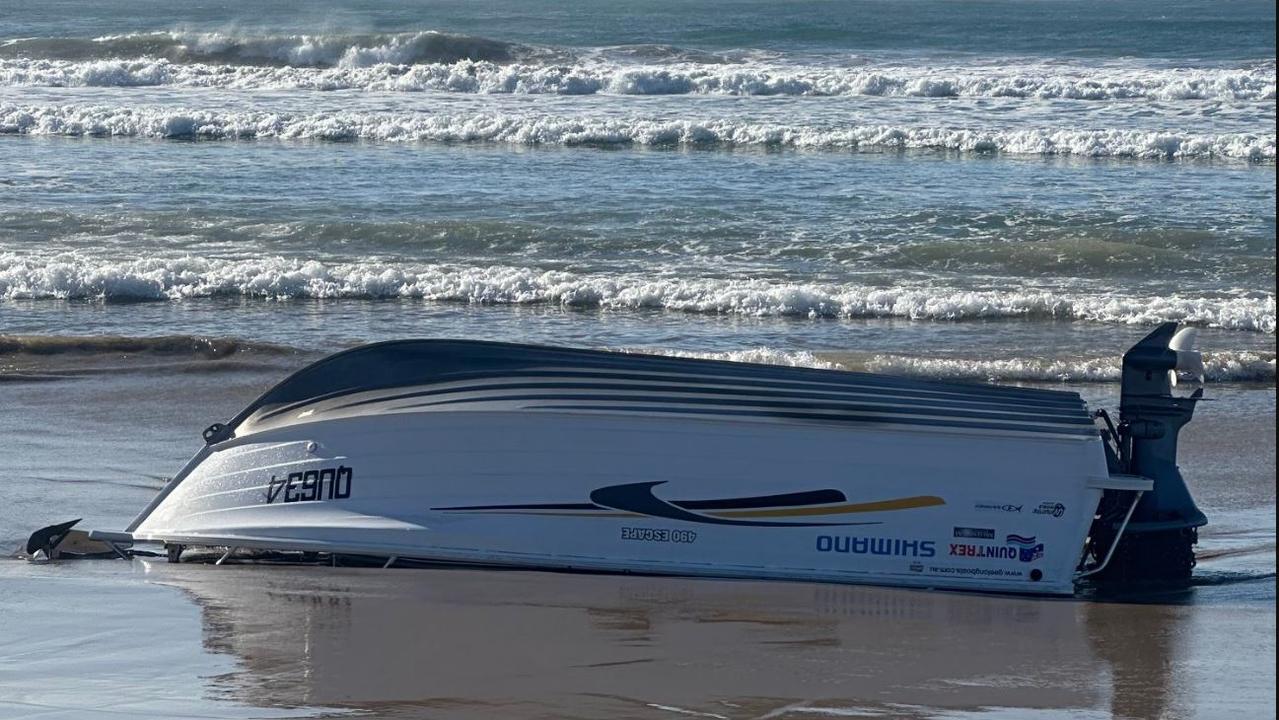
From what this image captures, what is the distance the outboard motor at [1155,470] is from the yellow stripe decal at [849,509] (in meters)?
0.82

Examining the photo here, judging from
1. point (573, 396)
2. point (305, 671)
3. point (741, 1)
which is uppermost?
point (741, 1)

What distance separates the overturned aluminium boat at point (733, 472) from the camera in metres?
6.44

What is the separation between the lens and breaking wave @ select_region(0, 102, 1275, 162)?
2278 centimetres

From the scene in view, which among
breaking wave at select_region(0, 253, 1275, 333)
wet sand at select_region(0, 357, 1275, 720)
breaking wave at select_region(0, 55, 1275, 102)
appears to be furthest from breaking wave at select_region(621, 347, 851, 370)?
breaking wave at select_region(0, 55, 1275, 102)

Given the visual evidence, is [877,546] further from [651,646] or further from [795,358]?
[795,358]

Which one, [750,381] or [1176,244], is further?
[1176,244]

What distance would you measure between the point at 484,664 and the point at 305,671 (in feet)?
2.12

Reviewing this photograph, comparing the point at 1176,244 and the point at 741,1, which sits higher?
the point at 741,1

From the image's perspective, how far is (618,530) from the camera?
21.5ft

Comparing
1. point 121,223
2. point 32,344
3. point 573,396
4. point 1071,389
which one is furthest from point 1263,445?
point 121,223

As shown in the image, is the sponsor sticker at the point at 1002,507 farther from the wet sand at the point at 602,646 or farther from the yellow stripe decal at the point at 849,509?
the wet sand at the point at 602,646

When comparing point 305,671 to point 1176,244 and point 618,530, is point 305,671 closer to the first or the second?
point 618,530

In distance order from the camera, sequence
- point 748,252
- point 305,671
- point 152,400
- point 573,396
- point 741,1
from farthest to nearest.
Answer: point 741,1 < point 748,252 < point 152,400 < point 573,396 < point 305,671

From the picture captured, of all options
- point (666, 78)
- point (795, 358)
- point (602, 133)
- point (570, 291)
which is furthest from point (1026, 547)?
point (666, 78)
